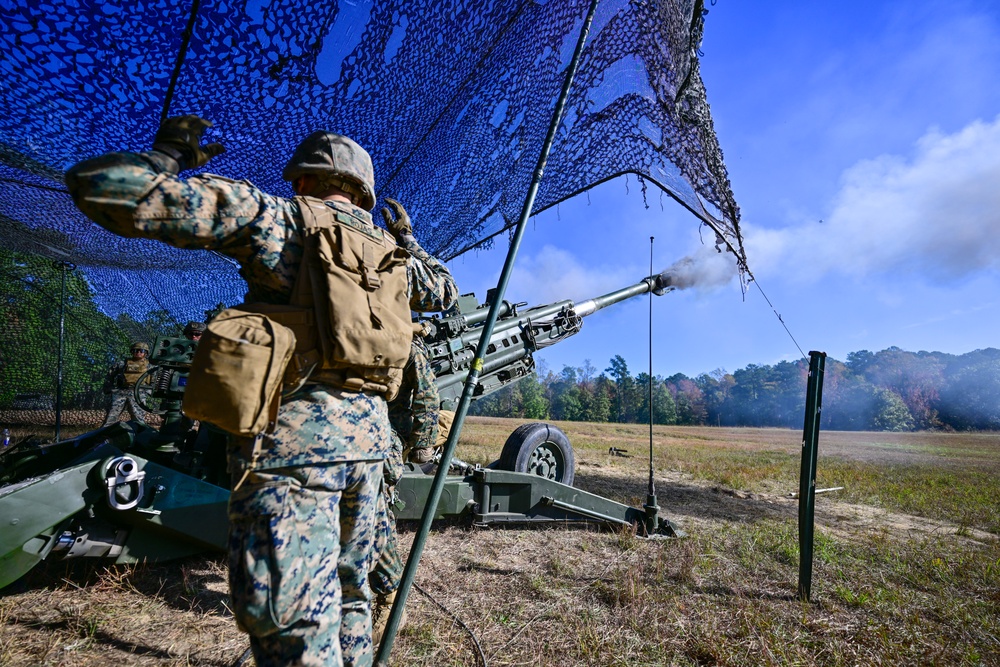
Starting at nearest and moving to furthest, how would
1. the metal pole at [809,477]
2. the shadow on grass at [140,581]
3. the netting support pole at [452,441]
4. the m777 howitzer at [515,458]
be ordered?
the netting support pole at [452,441] → the shadow on grass at [140,581] → the metal pole at [809,477] → the m777 howitzer at [515,458]

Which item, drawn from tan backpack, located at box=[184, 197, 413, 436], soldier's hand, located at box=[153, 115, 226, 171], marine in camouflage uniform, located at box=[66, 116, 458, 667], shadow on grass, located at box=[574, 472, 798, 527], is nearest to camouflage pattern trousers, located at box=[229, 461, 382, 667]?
marine in camouflage uniform, located at box=[66, 116, 458, 667]

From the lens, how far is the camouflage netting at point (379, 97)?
2.52 meters

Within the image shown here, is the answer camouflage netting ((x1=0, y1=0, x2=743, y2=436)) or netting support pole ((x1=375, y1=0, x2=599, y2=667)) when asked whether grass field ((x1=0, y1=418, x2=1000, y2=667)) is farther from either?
camouflage netting ((x1=0, y1=0, x2=743, y2=436))

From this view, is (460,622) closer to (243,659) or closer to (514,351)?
(243,659)

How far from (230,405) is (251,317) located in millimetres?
260

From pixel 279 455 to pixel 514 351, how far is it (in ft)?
12.8

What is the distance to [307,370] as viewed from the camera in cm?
155

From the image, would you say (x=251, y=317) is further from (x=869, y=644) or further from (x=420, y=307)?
(x=869, y=644)

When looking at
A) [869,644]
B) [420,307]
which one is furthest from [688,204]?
[869,644]

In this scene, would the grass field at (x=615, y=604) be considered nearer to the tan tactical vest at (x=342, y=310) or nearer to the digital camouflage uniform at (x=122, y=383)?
the tan tactical vest at (x=342, y=310)

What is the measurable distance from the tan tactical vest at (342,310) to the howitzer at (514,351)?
2206 mm

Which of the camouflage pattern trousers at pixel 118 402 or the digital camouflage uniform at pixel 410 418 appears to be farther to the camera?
the camouflage pattern trousers at pixel 118 402

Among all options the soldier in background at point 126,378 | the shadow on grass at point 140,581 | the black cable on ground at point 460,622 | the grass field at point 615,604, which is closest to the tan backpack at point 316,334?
the black cable on ground at point 460,622

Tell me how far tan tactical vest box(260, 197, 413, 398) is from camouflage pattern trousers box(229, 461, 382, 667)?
0.99 feet
